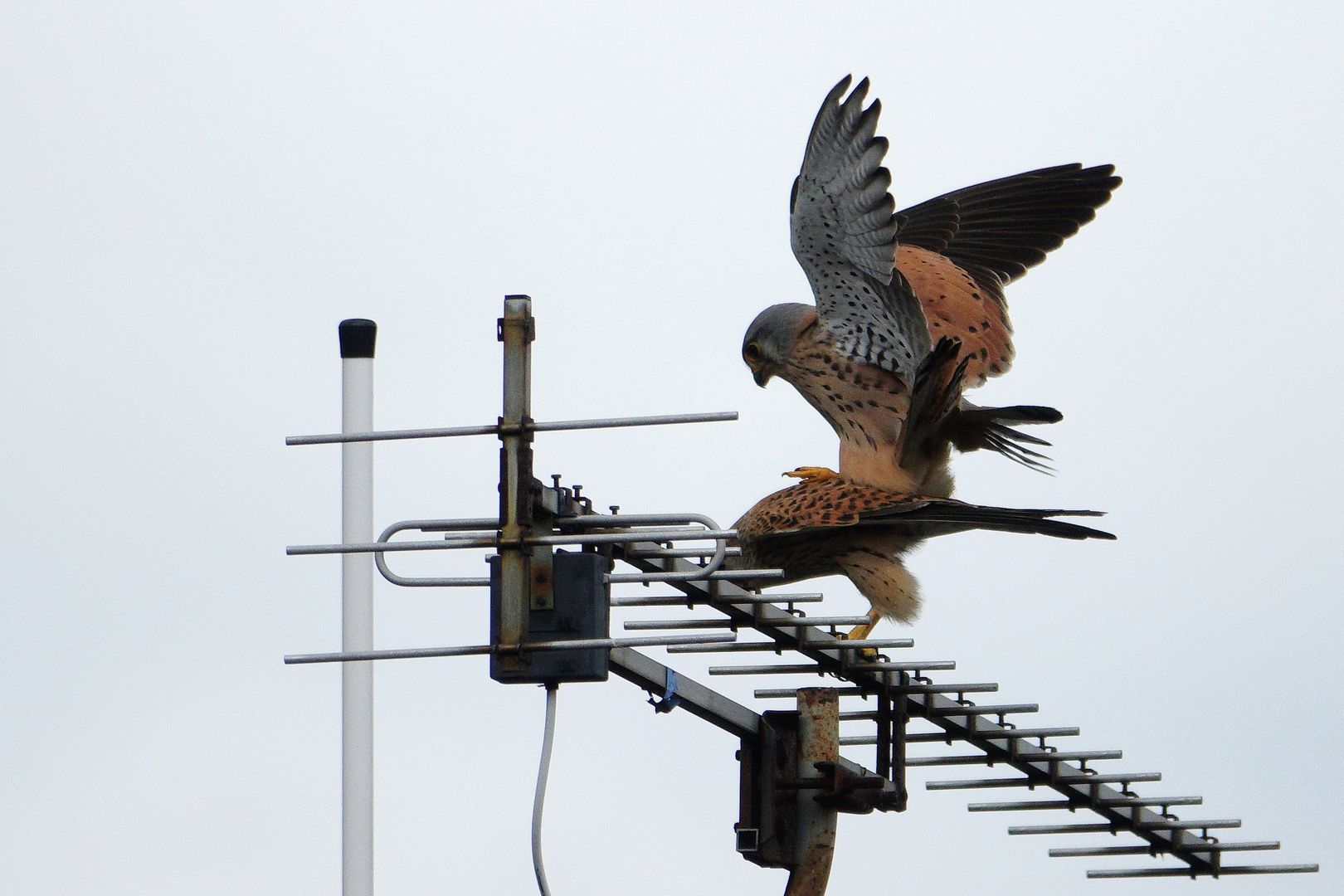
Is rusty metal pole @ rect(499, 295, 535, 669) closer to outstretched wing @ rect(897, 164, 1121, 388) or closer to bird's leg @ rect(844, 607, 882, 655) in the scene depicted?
bird's leg @ rect(844, 607, 882, 655)

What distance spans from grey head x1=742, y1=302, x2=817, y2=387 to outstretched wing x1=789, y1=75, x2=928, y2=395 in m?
0.11

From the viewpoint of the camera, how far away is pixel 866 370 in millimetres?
9016

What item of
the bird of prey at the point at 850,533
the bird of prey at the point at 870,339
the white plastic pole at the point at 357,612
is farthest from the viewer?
the bird of prey at the point at 870,339

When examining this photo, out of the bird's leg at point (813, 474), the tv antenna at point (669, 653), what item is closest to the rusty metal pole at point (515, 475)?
the tv antenna at point (669, 653)

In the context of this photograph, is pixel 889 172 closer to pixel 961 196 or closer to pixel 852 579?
pixel 852 579

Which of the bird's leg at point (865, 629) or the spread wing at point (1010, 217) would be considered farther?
the spread wing at point (1010, 217)

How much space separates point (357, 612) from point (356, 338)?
0.81 m

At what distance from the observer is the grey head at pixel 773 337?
30.0 ft

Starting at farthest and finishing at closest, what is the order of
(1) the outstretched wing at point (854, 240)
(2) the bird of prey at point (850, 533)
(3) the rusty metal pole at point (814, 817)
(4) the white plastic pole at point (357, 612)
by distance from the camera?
(1) the outstretched wing at point (854, 240) → (2) the bird of prey at point (850, 533) → (3) the rusty metal pole at point (814, 817) → (4) the white plastic pole at point (357, 612)

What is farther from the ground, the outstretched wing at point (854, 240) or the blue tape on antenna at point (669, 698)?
the outstretched wing at point (854, 240)

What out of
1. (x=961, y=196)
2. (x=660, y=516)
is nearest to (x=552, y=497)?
(x=660, y=516)

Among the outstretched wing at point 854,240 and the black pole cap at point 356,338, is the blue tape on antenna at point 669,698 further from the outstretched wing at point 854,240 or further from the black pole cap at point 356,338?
the outstretched wing at point 854,240

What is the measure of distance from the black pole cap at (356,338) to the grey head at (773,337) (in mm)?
2802

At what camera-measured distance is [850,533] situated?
8.30 metres
